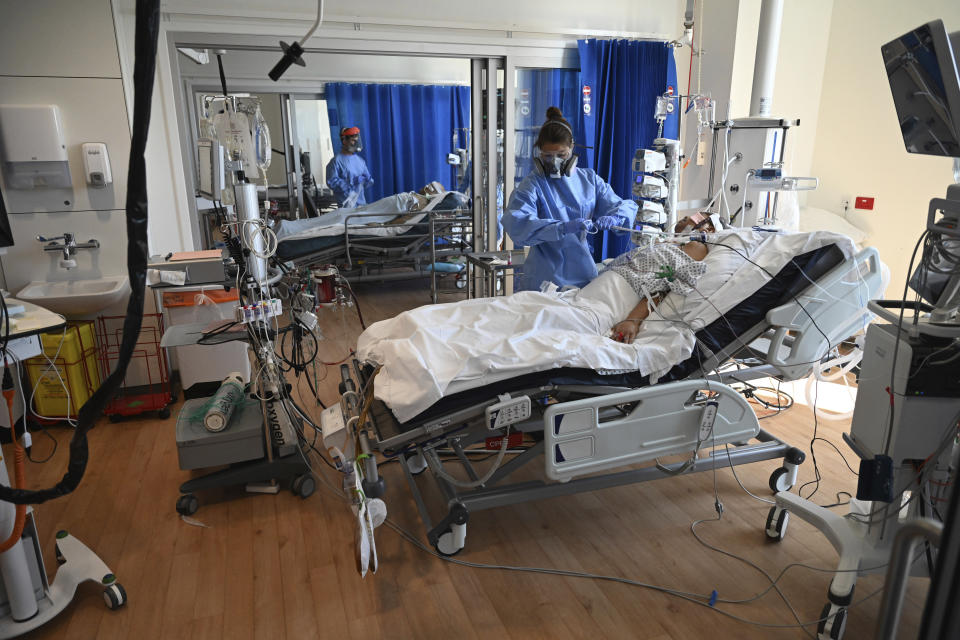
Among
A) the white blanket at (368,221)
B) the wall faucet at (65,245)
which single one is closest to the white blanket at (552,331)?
the wall faucet at (65,245)

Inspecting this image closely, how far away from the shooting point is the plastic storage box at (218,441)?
2.39 meters

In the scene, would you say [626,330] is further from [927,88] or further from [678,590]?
[927,88]

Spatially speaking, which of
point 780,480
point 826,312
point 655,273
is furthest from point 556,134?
point 780,480

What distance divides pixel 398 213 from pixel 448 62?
2816 mm

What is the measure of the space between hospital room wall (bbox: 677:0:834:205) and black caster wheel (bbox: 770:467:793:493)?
7.93 ft

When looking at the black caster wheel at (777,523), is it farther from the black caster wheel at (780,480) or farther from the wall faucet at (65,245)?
the wall faucet at (65,245)

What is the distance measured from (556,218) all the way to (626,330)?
1209 millimetres

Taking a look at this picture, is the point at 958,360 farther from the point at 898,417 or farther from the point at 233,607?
the point at 233,607

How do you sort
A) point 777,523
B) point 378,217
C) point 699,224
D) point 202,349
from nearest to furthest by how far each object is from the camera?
point 777,523 → point 699,224 → point 202,349 → point 378,217

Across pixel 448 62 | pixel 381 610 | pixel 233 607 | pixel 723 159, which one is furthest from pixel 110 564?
pixel 448 62

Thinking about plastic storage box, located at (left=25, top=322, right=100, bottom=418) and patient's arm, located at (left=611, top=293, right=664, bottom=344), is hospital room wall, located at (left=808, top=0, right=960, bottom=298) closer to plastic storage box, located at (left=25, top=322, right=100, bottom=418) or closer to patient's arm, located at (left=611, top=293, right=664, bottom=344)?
patient's arm, located at (left=611, top=293, right=664, bottom=344)

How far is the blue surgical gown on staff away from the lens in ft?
10.9

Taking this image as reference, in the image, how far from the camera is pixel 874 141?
403cm

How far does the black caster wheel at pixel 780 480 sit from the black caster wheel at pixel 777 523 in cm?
29
